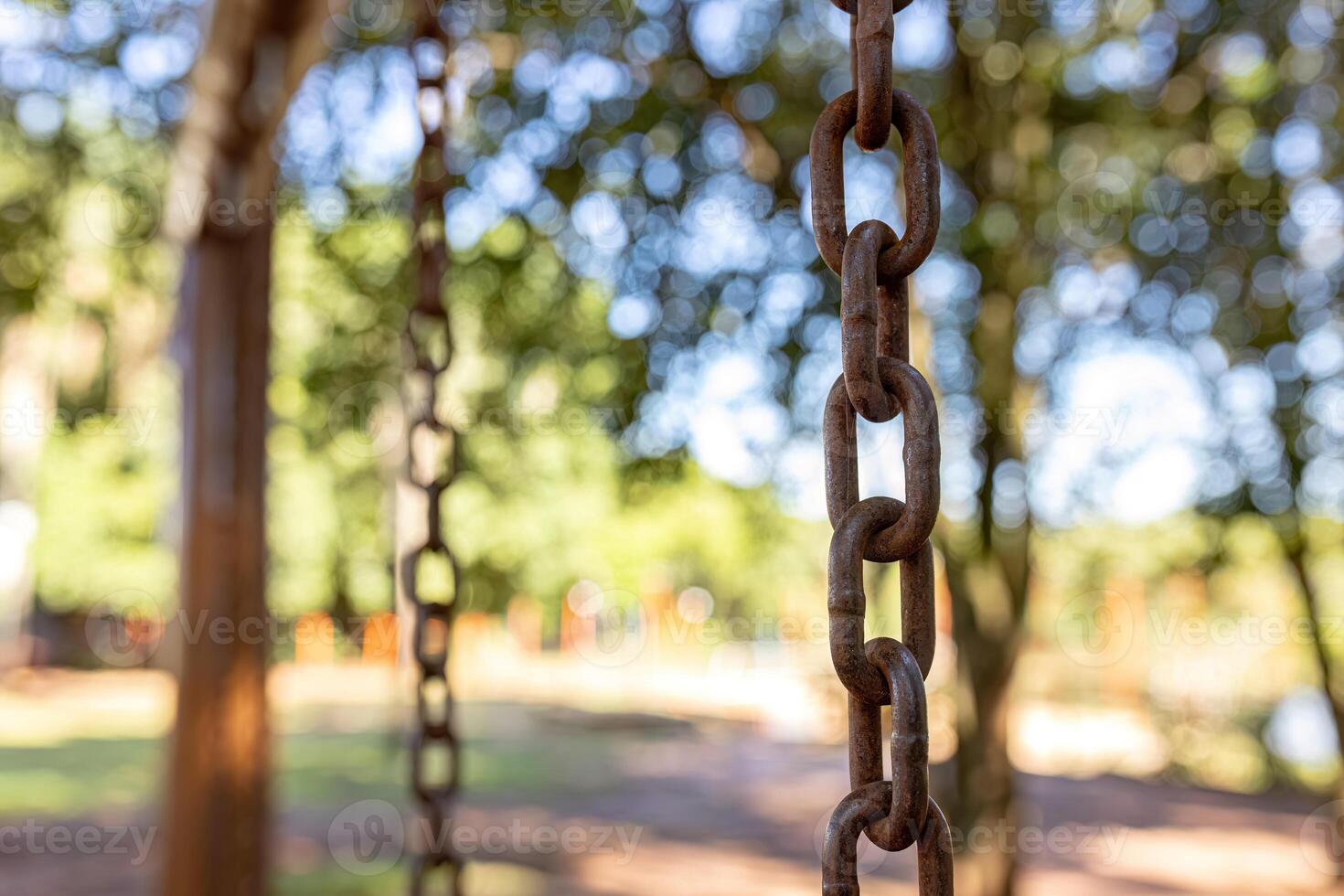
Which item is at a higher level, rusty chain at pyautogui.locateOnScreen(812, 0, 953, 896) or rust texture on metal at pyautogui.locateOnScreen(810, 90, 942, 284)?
rust texture on metal at pyautogui.locateOnScreen(810, 90, 942, 284)

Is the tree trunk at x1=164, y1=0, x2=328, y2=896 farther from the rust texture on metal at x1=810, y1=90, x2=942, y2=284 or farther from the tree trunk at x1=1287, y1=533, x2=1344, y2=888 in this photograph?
the tree trunk at x1=1287, y1=533, x2=1344, y2=888

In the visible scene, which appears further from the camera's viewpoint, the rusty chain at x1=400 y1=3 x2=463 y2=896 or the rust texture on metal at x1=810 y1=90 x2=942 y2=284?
the rusty chain at x1=400 y1=3 x2=463 y2=896

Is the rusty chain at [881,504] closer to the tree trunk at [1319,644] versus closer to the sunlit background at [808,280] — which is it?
the sunlit background at [808,280]

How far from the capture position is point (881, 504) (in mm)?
910

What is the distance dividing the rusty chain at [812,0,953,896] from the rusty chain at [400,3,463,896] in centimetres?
137

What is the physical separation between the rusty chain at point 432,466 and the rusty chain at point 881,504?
1367 millimetres

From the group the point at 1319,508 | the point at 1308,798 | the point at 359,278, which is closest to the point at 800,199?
the point at 359,278

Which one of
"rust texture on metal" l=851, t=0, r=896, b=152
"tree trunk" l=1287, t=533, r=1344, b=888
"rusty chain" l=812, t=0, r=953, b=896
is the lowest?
"tree trunk" l=1287, t=533, r=1344, b=888

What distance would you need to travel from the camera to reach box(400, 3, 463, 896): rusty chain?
2.20 meters

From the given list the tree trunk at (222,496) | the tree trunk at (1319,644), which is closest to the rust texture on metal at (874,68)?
the tree trunk at (222,496)

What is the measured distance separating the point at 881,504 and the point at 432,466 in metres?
1.57

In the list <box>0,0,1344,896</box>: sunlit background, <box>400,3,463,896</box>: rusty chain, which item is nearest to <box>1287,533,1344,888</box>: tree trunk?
<box>0,0,1344,896</box>: sunlit background

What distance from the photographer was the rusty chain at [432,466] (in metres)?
2.20

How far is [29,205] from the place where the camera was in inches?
210
